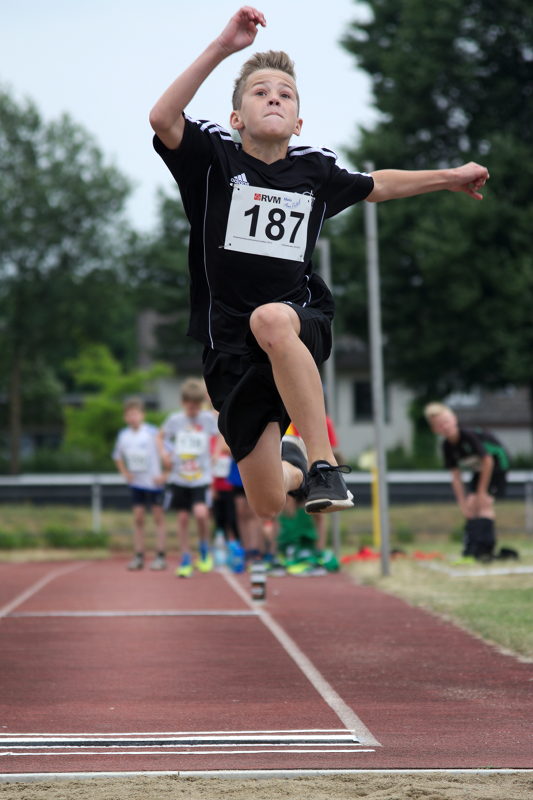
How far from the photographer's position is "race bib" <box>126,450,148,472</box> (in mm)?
14125

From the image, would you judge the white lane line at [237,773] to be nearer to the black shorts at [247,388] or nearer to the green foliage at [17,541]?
the black shorts at [247,388]

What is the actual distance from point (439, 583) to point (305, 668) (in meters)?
5.36

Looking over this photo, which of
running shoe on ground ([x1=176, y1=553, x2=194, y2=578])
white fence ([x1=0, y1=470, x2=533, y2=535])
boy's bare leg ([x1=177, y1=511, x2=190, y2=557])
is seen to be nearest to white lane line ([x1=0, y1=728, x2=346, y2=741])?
running shoe on ground ([x1=176, y1=553, x2=194, y2=578])

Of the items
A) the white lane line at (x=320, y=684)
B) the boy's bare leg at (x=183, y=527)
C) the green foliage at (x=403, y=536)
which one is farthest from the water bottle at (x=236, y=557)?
the green foliage at (x=403, y=536)

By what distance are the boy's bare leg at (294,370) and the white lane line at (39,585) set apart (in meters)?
5.24

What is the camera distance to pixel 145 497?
14.3 m

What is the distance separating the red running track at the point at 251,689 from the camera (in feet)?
14.6

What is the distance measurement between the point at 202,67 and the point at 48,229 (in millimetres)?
42308

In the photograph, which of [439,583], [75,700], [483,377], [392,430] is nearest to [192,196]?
[75,700]

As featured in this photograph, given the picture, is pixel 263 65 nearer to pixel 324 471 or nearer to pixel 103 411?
pixel 324 471

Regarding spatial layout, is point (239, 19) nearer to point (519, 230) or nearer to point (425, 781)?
point (425, 781)

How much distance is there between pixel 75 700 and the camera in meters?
5.69

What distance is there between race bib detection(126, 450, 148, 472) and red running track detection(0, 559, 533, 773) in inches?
148

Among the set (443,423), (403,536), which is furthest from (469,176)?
(403,536)
